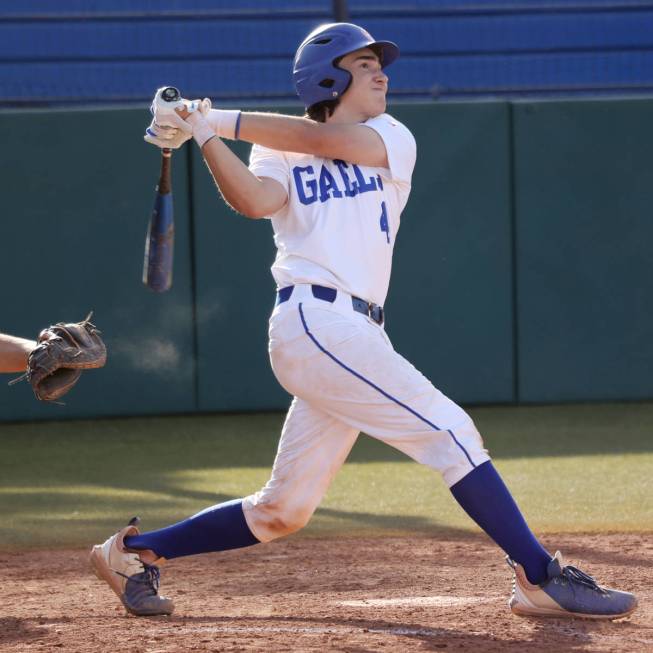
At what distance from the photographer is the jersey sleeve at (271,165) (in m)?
3.86

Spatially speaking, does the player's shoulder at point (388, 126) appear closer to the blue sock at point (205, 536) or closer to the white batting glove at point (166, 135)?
the white batting glove at point (166, 135)

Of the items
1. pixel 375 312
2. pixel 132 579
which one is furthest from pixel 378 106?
pixel 132 579

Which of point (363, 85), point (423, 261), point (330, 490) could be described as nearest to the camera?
point (363, 85)

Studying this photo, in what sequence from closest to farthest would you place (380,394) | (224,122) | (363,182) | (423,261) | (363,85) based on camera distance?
(380,394)
(224,122)
(363,182)
(363,85)
(423,261)

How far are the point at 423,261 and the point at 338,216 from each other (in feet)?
17.1

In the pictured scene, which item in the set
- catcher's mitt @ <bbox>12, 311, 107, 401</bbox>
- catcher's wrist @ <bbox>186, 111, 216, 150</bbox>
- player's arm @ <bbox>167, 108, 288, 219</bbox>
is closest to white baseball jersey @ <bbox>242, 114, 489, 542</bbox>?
player's arm @ <bbox>167, 108, 288, 219</bbox>

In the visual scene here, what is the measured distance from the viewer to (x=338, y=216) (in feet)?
12.5

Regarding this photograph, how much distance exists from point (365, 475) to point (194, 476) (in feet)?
2.93

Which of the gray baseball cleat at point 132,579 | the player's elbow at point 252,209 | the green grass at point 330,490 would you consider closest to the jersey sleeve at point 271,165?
the player's elbow at point 252,209

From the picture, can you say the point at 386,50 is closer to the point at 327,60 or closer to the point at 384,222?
the point at 327,60

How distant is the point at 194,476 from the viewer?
702 cm

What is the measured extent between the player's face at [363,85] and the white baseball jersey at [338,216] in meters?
0.08

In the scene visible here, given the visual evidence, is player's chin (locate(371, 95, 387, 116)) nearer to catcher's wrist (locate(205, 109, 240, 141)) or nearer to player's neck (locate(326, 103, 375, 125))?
player's neck (locate(326, 103, 375, 125))

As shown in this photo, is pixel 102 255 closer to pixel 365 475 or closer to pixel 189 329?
pixel 189 329
